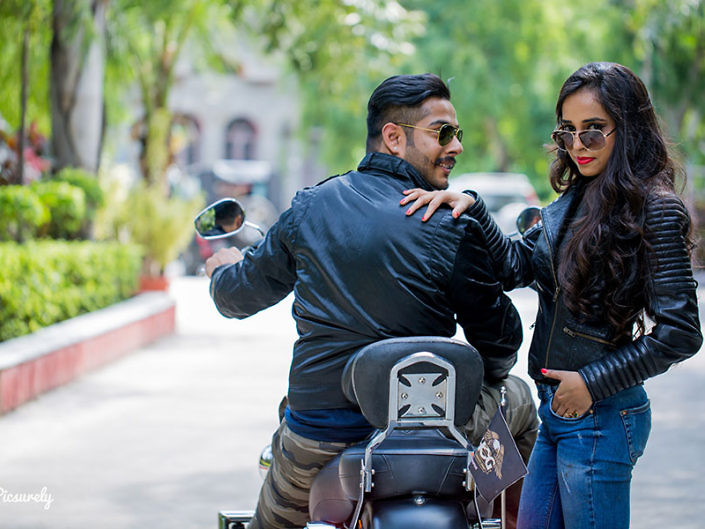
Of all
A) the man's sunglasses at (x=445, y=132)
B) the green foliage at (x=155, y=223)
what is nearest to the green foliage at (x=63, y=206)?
the green foliage at (x=155, y=223)

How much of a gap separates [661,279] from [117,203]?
12.2 metres

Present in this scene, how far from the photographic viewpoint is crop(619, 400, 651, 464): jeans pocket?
2.89 m

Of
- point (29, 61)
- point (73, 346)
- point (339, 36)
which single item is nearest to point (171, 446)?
point (73, 346)

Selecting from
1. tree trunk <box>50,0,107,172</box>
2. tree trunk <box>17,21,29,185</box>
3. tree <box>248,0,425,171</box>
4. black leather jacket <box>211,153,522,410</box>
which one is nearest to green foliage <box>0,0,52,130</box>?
tree trunk <box>50,0,107,172</box>

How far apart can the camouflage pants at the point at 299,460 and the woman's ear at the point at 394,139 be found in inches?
30.5

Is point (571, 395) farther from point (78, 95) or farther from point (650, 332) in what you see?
point (78, 95)

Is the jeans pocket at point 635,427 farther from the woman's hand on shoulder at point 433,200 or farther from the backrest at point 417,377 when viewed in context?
the woman's hand on shoulder at point 433,200

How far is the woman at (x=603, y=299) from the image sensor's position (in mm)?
2799

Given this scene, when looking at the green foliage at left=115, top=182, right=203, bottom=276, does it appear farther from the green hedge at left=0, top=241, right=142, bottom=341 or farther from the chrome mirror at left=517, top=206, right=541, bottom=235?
the chrome mirror at left=517, top=206, right=541, bottom=235

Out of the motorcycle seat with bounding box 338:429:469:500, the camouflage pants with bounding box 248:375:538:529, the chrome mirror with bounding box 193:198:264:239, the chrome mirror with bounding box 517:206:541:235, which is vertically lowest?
the camouflage pants with bounding box 248:375:538:529

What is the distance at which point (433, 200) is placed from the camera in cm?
296

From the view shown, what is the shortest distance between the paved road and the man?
2.30 meters

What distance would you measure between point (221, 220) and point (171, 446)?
11.7 feet

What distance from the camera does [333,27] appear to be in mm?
14047
